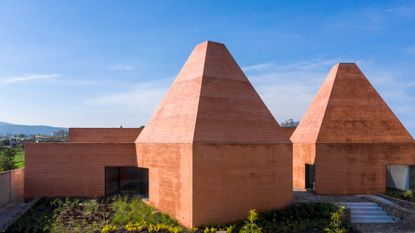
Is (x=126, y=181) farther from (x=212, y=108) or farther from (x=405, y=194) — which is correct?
(x=405, y=194)

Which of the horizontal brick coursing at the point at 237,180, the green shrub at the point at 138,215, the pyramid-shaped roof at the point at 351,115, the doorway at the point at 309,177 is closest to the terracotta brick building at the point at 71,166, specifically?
the green shrub at the point at 138,215

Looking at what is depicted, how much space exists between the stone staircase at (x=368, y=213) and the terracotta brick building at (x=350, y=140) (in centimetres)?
241

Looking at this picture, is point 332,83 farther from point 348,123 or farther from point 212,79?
point 212,79

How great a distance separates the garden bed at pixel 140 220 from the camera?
1207cm

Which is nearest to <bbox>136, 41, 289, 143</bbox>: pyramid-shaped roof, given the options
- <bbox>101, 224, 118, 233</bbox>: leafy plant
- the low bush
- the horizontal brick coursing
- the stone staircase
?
the horizontal brick coursing

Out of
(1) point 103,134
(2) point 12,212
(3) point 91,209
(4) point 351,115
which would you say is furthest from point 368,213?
A: (1) point 103,134

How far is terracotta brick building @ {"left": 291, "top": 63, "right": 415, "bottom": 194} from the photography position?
18.1 metres

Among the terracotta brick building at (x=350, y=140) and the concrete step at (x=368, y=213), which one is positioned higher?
the terracotta brick building at (x=350, y=140)

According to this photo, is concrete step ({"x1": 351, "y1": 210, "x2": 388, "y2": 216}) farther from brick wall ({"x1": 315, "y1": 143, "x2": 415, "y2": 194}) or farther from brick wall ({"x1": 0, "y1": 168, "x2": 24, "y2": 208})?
brick wall ({"x1": 0, "y1": 168, "x2": 24, "y2": 208})

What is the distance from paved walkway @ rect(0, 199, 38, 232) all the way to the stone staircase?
47.4 feet

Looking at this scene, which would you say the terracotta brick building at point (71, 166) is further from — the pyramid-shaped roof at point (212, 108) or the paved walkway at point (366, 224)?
the paved walkway at point (366, 224)

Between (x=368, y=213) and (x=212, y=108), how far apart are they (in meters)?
8.78

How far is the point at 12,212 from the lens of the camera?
14781mm

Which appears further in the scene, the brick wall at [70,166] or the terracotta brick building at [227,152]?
the brick wall at [70,166]
